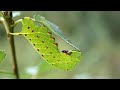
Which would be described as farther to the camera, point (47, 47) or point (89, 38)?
point (89, 38)

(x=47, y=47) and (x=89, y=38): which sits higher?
(x=89, y=38)

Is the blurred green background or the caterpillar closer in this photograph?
the caterpillar

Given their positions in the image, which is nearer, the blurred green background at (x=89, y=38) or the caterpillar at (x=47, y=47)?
the caterpillar at (x=47, y=47)
